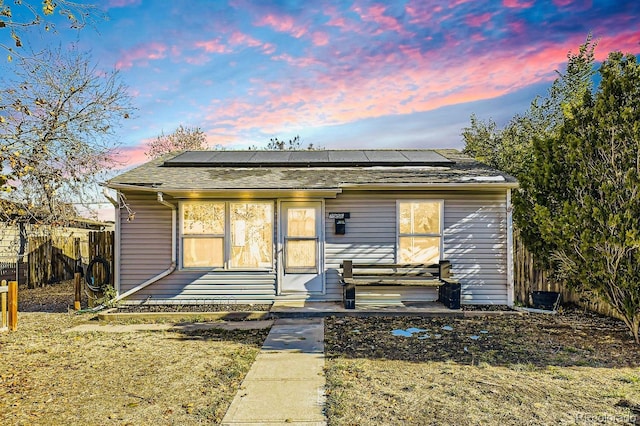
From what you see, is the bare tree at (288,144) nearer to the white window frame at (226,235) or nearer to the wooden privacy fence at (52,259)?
the wooden privacy fence at (52,259)

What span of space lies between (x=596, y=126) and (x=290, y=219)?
567 cm

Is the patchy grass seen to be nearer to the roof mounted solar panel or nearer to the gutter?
the gutter

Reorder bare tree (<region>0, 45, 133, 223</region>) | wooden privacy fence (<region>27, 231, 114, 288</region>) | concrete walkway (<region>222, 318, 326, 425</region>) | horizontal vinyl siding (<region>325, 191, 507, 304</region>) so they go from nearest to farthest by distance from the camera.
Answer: concrete walkway (<region>222, 318, 326, 425</region>)
bare tree (<region>0, 45, 133, 223</region>)
horizontal vinyl siding (<region>325, 191, 507, 304</region>)
wooden privacy fence (<region>27, 231, 114, 288</region>)

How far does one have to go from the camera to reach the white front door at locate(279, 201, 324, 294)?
28.3 ft

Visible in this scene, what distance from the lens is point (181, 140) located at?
26531 millimetres

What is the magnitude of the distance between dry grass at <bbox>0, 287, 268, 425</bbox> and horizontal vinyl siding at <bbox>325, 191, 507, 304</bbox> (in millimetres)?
2914

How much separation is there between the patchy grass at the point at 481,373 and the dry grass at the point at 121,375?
1.24m

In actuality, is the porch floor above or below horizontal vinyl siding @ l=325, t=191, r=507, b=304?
below

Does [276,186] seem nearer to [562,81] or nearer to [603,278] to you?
[603,278]

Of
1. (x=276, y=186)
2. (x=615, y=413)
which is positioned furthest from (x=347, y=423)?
(x=276, y=186)

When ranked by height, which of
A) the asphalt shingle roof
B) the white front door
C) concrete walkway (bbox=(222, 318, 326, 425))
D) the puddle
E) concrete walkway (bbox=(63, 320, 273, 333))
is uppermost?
the asphalt shingle roof

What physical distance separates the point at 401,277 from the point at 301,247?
7.13ft

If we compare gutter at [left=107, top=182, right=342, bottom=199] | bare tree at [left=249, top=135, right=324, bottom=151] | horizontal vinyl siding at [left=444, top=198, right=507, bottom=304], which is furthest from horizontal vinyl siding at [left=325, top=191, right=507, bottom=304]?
bare tree at [left=249, top=135, right=324, bottom=151]

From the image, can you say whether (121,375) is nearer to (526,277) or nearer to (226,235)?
(226,235)
